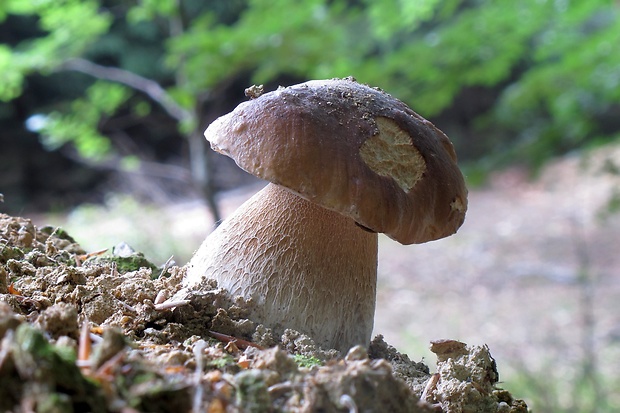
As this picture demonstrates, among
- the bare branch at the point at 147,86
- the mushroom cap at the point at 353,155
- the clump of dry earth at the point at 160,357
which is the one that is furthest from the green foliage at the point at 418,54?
the clump of dry earth at the point at 160,357

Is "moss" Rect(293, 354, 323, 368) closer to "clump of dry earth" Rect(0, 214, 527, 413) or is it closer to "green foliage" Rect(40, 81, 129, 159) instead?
"clump of dry earth" Rect(0, 214, 527, 413)

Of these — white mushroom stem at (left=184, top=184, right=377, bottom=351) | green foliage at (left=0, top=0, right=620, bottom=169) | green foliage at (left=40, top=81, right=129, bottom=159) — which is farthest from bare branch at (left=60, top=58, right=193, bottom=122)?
white mushroom stem at (left=184, top=184, right=377, bottom=351)

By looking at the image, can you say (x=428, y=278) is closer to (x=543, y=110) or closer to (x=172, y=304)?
(x=543, y=110)

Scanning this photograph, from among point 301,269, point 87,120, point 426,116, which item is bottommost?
point 301,269

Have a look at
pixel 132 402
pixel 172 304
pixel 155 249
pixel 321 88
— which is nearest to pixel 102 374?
pixel 132 402

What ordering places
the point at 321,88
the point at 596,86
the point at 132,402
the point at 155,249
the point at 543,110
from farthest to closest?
the point at 543,110 → the point at 155,249 → the point at 596,86 → the point at 321,88 → the point at 132,402

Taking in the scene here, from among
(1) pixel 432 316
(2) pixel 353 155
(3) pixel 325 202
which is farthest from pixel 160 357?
(1) pixel 432 316

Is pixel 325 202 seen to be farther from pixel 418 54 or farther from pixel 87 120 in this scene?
pixel 87 120
